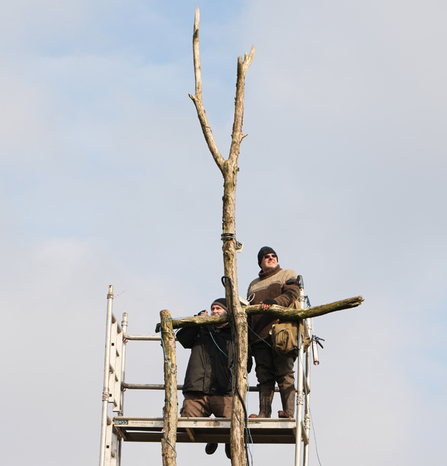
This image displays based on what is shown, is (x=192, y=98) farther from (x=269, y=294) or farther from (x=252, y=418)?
(x=252, y=418)

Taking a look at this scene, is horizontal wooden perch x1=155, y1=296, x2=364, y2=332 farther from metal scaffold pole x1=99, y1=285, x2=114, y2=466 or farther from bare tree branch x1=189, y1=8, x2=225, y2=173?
bare tree branch x1=189, y1=8, x2=225, y2=173

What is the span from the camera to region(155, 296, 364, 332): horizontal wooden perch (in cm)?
995

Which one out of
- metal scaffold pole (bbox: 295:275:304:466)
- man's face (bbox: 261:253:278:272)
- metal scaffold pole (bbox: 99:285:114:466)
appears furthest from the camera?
man's face (bbox: 261:253:278:272)

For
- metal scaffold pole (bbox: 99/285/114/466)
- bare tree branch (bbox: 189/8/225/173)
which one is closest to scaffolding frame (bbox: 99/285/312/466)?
metal scaffold pole (bbox: 99/285/114/466)

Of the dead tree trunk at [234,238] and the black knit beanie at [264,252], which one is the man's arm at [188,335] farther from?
the black knit beanie at [264,252]

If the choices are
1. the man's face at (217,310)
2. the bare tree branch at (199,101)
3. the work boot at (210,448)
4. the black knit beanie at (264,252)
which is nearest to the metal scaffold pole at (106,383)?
the man's face at (217,310)

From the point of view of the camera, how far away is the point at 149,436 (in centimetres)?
1135

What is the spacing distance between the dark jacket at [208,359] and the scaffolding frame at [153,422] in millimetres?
422

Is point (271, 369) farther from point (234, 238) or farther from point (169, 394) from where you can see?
point (234, 238)

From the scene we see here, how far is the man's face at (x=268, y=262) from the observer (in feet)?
37.8

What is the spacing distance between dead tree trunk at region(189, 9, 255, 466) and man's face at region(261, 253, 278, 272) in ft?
2.83

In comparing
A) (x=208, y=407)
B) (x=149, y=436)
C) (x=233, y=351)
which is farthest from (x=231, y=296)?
(x=149, y=436)

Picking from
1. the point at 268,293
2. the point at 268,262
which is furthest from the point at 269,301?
the point at 268,262

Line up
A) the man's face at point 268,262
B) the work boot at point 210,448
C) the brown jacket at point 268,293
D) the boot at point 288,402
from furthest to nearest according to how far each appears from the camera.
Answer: the man's face at point 268,262 < the work boot at point 210,448 < the brown jacket at point 268,293 < the boot at point 288,402
